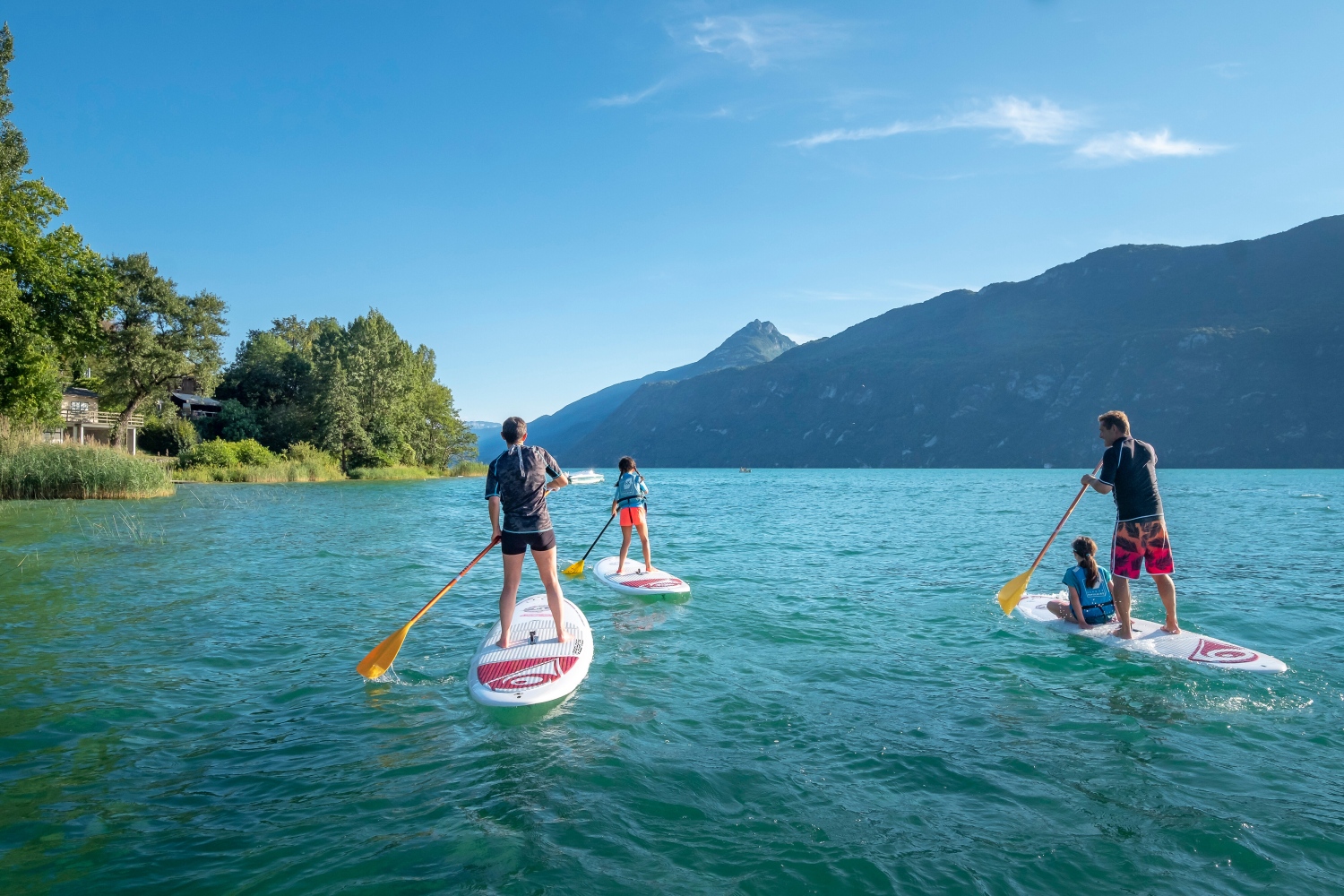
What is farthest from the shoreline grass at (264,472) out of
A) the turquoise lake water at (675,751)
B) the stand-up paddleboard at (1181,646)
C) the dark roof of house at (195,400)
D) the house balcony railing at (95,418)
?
the stand-up paddleboard at (1181,646)

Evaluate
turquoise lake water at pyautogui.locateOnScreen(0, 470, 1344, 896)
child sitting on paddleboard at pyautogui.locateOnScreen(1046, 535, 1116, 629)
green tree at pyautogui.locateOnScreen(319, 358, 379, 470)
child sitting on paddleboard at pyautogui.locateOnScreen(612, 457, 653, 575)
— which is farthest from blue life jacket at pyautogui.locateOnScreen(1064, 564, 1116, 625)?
green tree at pyautogui.locateOnScreen(319, 358, 379, 470)

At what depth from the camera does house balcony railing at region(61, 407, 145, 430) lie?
5239cm

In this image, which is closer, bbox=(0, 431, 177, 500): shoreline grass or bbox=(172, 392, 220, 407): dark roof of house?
bbox=(0, 431, 177, 500): shoreline grass

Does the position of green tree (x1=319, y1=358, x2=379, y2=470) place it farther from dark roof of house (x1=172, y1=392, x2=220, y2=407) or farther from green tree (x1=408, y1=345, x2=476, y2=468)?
dark roof of house (x1=172, y1=392, x2=220, y2=407)

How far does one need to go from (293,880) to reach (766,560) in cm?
1487

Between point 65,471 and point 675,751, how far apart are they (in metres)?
35.5

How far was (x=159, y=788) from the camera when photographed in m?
5.48

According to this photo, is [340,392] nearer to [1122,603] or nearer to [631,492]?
[631,492]

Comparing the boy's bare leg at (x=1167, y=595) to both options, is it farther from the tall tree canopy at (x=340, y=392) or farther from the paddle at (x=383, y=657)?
the tall tree canopy at (x=340, y=392)

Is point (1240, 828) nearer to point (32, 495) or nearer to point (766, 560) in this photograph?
point (766, 560)

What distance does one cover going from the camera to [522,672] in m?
7.80

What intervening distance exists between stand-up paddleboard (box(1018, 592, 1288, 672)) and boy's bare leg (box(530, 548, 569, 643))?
23.1 feet

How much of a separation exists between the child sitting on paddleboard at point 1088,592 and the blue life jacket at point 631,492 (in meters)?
7.33

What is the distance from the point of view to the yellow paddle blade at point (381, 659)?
Answer: 8219 mm
